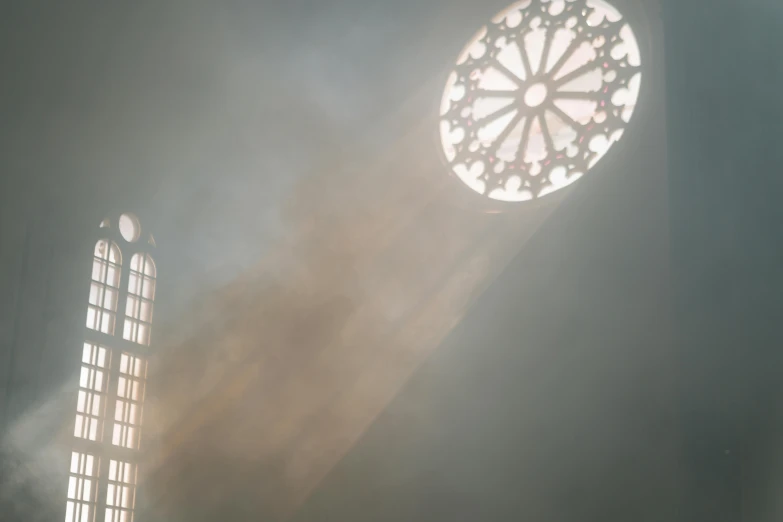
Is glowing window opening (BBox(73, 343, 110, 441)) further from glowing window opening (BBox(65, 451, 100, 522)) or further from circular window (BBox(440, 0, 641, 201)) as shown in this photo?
circular window (BBox(440, 0, 641, 201))

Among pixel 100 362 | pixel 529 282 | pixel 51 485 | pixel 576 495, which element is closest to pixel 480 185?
pixel 529 282

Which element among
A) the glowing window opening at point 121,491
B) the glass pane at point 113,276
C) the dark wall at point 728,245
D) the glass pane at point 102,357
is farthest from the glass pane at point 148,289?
the dark wall at point 728,245

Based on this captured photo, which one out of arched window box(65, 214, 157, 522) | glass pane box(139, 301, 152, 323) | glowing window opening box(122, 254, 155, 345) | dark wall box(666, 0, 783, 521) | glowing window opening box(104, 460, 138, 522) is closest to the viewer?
dark wall box(666, 0, 783, 521)

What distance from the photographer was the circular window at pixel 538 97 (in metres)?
7.63

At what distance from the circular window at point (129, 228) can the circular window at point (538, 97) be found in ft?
8.42

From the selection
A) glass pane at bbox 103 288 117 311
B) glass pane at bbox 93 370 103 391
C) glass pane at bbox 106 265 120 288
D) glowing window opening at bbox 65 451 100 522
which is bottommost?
glowing window opening at bbox 65 451 100 522

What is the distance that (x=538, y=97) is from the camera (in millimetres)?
8047

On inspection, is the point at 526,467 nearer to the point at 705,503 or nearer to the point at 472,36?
the point at 705,503

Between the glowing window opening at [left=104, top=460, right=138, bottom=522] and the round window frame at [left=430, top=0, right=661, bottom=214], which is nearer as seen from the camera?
the glowing window opening at [left=104, top=460, right=138, bottom=522]

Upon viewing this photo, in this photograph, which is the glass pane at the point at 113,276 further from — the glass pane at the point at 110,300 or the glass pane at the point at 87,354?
the glass pane at the point at 87,354

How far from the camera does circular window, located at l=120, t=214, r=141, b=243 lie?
7344mm

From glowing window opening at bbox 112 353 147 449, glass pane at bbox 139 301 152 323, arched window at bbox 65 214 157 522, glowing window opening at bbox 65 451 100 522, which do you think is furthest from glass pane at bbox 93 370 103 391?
glass pane at bbox 139 301 152 323

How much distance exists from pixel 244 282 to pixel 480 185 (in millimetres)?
2066

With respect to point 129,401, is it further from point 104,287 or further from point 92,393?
point 104,287
